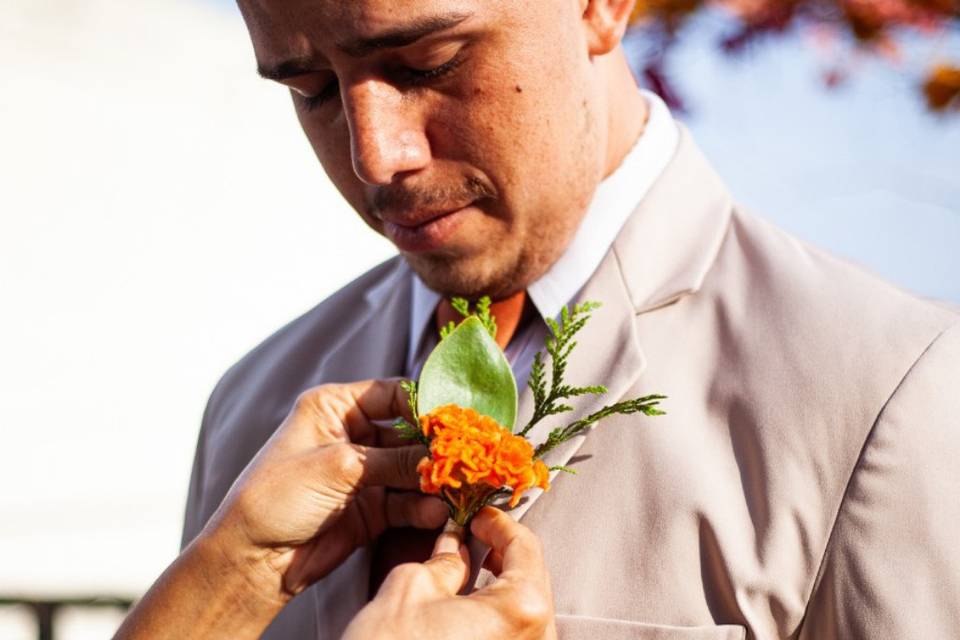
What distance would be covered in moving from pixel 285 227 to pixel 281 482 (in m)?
7.07

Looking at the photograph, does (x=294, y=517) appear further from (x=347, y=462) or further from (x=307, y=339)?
(x=307, y=339)

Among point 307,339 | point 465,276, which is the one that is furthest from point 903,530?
point 307,339

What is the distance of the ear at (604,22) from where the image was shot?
2037 millimetres

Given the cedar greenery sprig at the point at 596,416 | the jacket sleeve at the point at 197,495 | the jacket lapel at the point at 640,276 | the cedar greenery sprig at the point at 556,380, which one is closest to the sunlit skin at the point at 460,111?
the jacket lapel at the point at 640,276

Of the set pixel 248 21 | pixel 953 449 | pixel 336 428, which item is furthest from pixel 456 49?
pixel 953 449

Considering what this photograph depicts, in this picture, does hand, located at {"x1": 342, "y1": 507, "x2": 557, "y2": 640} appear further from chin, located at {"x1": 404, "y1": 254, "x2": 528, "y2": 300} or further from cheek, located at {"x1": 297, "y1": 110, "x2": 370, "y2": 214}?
cheek, located at {"x1": 297, "y1": 110, "x2": 370, "y2": 214}

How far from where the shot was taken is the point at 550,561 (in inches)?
76.6

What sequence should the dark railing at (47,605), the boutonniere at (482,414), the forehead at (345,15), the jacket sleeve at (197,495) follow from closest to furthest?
the boutonniere at (482,414) → the forehead at (345,15) → the jacket sleeve at (197,495) → the dark railing at (47,605)

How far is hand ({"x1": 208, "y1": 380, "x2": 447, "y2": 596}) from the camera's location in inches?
75.8

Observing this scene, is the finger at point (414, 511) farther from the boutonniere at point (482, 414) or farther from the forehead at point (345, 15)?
the forehead at point (345, 15)

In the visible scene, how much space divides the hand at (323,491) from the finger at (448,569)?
6.4 inches

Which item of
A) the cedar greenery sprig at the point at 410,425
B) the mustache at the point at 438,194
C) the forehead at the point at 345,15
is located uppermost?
the forehead at the point at 345,15

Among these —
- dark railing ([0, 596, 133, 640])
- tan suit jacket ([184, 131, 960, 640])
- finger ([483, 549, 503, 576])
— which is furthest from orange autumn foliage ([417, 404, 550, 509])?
dark railing ([0, 596, 133, 640])

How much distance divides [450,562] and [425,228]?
60cm
